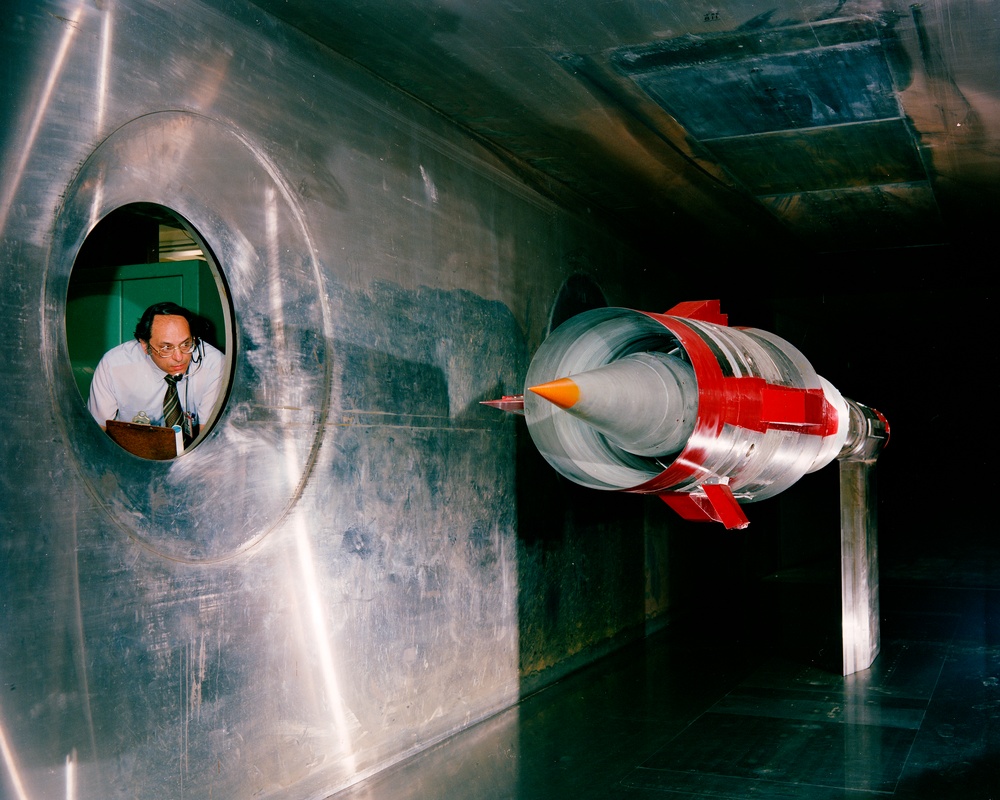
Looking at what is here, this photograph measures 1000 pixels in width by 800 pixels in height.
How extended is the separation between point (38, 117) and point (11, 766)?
1.70 metres

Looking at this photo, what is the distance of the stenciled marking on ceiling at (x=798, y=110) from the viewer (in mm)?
3746

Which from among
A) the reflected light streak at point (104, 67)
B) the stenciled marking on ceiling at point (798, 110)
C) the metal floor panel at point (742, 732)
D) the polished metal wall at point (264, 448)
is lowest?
the metal floor panel at point (742, 732)

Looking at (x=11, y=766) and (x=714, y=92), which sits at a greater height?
(x=714, y=92)

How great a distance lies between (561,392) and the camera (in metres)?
3.06

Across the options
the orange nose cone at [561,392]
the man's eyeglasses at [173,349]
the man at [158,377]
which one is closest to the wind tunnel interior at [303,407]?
the man at [158,377]

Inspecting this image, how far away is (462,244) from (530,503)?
1.53 m

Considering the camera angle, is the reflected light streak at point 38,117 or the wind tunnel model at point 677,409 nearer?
the reflected light streak at point 38,117

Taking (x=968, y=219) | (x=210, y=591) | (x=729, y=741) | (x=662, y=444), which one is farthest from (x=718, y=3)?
(x=968, y=219)

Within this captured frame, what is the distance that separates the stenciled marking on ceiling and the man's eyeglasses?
2.06m

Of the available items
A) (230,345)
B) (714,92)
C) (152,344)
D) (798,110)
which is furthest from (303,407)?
(798,110)

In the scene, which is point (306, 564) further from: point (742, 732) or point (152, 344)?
point (742, 732)

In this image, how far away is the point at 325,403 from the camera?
3666 mm

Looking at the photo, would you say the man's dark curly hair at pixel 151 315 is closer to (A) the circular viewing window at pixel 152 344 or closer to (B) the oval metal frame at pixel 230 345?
(A) the circular viewing window at pixel 152 344

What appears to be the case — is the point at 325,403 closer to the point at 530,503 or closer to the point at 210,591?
the point at 210,591
